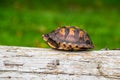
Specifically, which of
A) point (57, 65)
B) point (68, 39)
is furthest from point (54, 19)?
point (57, 65)

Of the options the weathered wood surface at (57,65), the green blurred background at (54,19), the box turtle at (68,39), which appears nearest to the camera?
the weathered wood surface at (57,65)

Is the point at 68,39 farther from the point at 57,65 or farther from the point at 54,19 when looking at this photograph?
the point at 54,19

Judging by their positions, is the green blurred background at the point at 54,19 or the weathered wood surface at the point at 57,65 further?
the green blurred background at the point at 54,19

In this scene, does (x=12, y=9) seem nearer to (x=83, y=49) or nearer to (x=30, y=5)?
(x=30, y=5)

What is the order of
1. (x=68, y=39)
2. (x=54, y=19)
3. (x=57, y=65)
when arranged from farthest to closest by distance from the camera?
1. (x=54, y=19)
2. (x=68, y=39)
3. (x=57, y=65)

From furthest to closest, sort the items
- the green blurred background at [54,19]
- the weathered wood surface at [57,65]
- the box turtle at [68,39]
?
the green blurred background at [54,19]
the box turtle at [68,39]
the weathered wood surface at [57,65]

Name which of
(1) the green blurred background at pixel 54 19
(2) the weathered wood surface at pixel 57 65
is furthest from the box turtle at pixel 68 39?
(1) the green blurred background at pixel 54 19

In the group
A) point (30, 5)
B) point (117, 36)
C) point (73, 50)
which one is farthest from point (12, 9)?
point (73, 50)

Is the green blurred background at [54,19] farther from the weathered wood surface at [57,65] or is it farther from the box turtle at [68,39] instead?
the weathered wood surface at [57,65]
